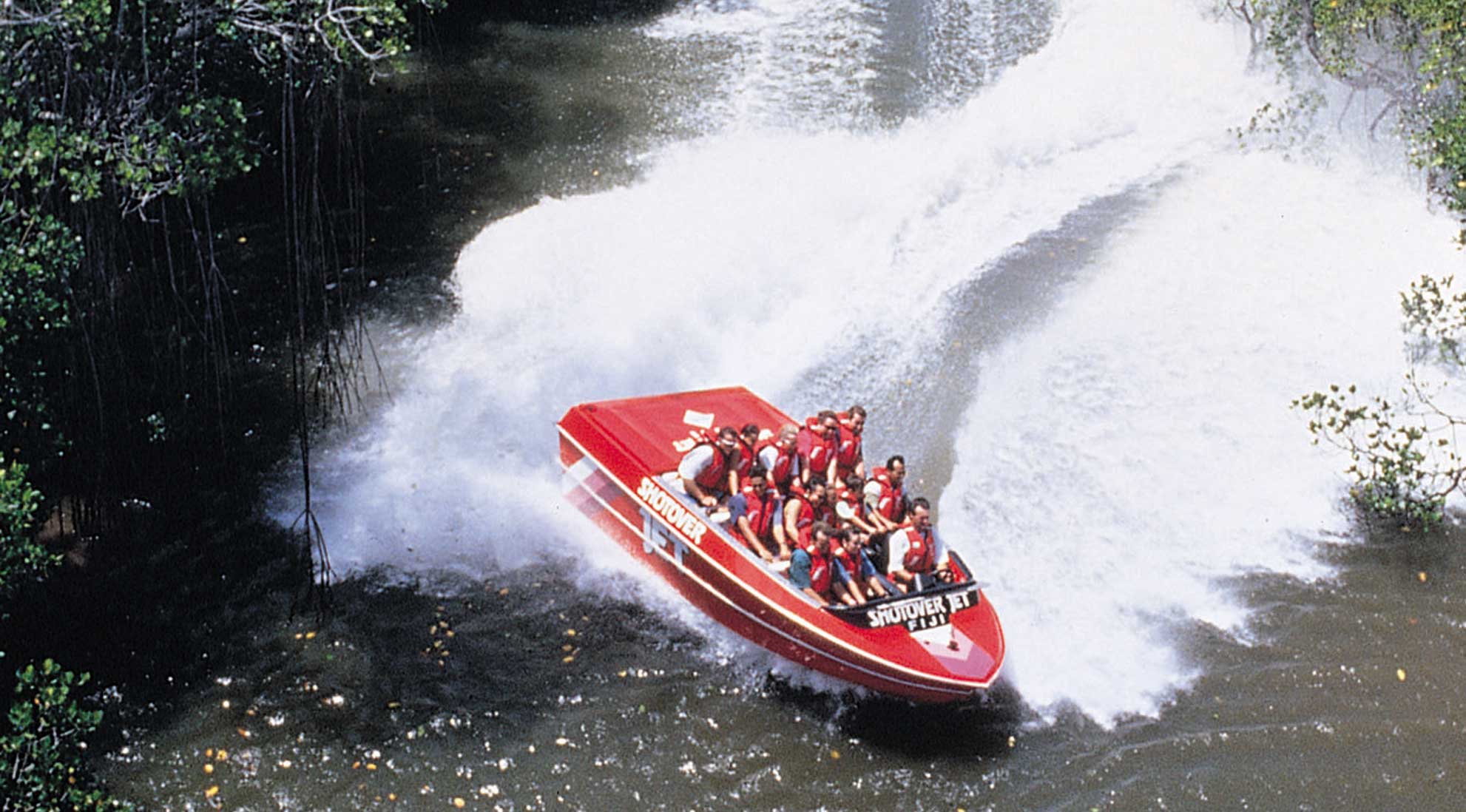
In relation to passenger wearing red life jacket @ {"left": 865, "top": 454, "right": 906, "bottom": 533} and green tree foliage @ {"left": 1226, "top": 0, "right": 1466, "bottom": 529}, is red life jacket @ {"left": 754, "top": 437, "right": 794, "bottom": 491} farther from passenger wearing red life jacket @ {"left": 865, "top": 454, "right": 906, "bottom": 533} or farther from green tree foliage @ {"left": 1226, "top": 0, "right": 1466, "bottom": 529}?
green tree foliage @ {"left": 1226, "top": 0, "right": 1466, "bottom": 529}

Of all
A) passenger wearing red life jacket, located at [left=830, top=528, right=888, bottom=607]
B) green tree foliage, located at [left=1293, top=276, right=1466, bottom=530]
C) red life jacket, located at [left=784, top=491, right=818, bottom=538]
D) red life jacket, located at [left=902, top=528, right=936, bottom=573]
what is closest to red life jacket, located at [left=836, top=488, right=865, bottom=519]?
red life jacket, located at [left=784, top=491, right=818, bottom=538]

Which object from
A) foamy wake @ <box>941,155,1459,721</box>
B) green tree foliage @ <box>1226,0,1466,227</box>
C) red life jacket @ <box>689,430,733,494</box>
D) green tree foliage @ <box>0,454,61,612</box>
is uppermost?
green tree foliage @ <box>1226,0,1466,227</box>

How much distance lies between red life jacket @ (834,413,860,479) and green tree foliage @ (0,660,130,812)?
6.42 m

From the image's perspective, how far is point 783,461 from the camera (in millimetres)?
12086

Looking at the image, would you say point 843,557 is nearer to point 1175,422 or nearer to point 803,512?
point 803,512

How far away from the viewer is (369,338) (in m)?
15.4

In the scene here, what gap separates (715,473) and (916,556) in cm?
194

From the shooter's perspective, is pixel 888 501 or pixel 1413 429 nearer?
→ pixel 888 501

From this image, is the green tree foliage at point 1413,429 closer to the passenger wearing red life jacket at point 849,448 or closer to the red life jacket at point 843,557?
the passenger wearing red life jacket at point 849,448

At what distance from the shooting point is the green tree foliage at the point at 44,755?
775 cm

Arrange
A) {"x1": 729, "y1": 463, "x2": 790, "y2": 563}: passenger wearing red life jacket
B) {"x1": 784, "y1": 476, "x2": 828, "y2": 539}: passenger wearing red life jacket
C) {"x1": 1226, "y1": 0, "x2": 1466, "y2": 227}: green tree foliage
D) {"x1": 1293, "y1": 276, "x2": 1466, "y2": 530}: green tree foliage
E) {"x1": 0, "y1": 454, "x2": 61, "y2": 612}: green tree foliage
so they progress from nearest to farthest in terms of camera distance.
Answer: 1. {"x1": 0, "y1": 454, "x2": 61, "y2": 612}: green tree foliage
2. {"x1": 729, "y1": 463, "x2": 790, "y2": 563}: passenger wearing red life jacket
3. {"x1": 784, "y1": 476, "x2": 828, "y2": 539}: passenger wearing red life jacket
4. {"x1": 1293, "y1": 276, "x2": 1466, "y2": 530}: green tree foliage
5. {"x1": 1226, "y1": 0, "x2": 1466, "y2": 227}: green tree foliage

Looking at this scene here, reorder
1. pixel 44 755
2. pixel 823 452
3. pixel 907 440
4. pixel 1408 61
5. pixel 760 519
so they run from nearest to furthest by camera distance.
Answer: pixel 44 755 < pixel 760 519 < pixel 823 452 < pixel 907 440 < pixel 1408 61

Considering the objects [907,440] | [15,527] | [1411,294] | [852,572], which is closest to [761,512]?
[852,572]

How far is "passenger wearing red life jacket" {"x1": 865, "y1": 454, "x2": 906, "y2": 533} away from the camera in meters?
12.0
